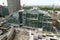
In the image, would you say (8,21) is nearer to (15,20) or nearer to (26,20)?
(15,20)

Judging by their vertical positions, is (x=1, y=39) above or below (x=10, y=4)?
below

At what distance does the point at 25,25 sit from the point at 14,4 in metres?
6.06

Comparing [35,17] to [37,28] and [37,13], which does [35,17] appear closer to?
[37,13]

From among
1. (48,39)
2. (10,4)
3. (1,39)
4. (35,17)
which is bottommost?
(48,39)

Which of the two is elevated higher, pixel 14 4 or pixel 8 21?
pixel 14 4

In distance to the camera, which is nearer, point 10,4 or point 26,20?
point 26,20

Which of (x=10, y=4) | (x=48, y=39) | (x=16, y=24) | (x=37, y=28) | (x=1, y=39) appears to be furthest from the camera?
(x=10, y=4)

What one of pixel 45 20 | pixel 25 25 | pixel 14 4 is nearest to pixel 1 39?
pixel 25 25

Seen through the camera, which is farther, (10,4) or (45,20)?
(10,4)

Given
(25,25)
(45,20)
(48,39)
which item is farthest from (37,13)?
(48,39)

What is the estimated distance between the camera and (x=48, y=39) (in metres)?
4.54

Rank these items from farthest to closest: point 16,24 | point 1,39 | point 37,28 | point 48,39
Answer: point 16,24 < point 37,28 < point 48,39 < point 1,39

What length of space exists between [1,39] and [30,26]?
3.15m

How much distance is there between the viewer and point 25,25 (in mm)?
6625
